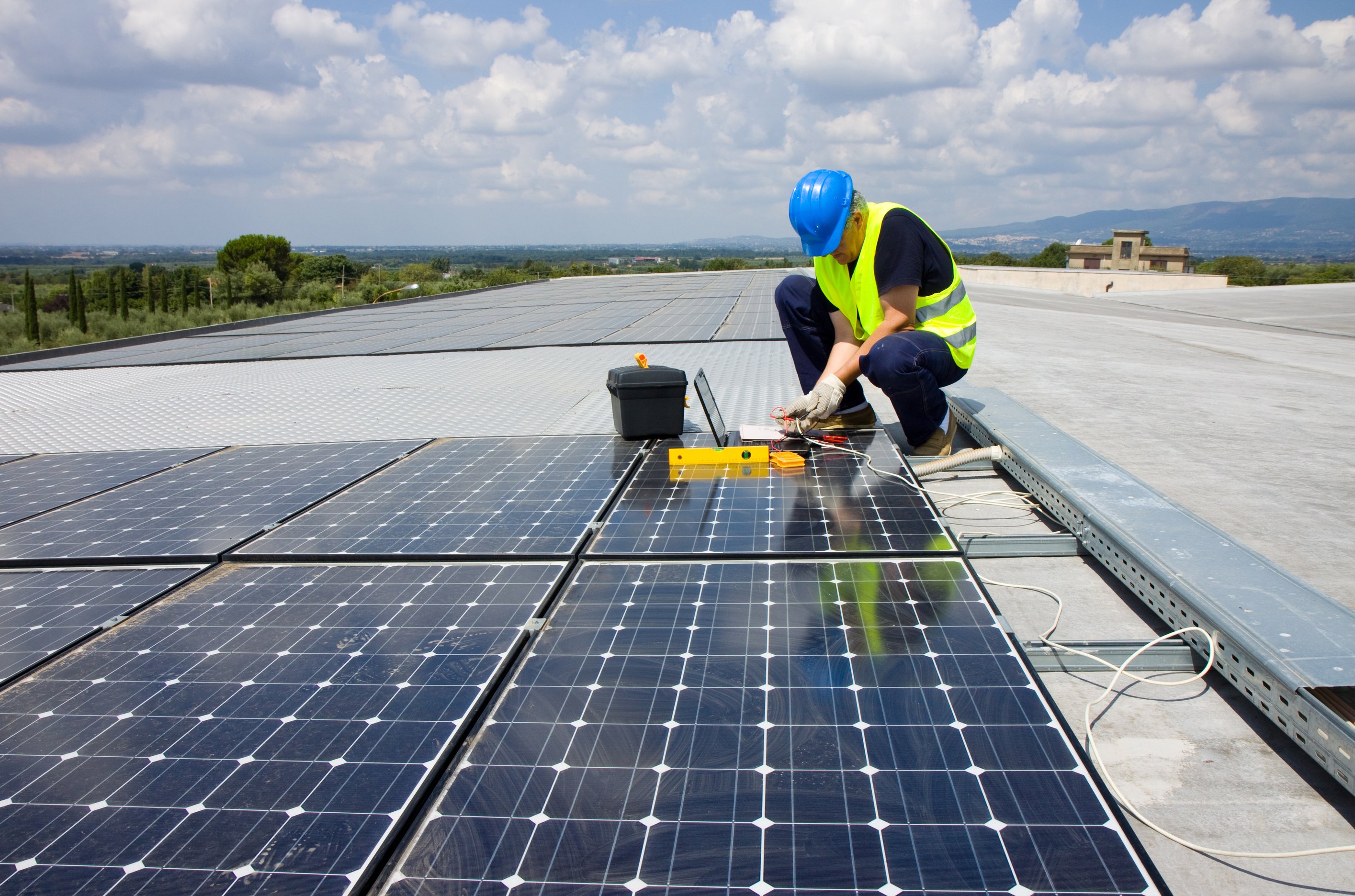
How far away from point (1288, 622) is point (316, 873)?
2.36 metres

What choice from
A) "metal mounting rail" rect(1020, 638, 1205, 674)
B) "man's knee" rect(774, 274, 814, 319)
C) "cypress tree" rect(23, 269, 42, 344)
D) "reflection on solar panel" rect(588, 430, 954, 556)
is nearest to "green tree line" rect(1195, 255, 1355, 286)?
"man's knee" rect(774, 274, 814, 319)

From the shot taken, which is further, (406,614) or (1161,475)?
(1161,475)

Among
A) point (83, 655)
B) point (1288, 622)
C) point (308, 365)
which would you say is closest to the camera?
point (1288, 622)

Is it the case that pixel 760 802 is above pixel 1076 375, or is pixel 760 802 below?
below

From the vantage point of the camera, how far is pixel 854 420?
16.0 feet

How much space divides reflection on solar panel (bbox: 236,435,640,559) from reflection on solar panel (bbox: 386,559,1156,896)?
2.58 feet

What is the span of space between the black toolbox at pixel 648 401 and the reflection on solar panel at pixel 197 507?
1.25m

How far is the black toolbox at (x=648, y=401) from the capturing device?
13.8ft

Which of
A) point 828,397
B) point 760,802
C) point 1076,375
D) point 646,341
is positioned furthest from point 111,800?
point 646,341

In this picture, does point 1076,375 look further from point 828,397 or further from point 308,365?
point 308,365

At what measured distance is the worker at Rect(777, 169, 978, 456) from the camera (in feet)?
13.2

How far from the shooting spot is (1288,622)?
6.69ft

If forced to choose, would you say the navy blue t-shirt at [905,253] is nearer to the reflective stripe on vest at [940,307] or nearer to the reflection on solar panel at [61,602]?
the reflective stripe on vest at [940,307]

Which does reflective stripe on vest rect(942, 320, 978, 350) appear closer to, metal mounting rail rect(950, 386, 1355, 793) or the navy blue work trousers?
the navy blue work trousers
